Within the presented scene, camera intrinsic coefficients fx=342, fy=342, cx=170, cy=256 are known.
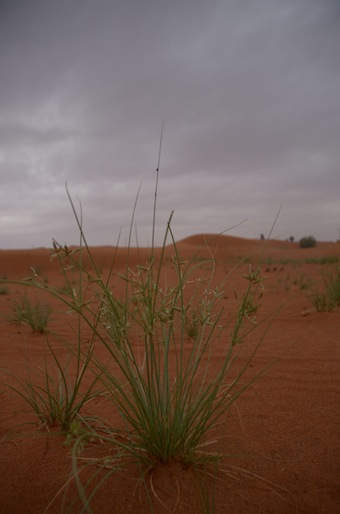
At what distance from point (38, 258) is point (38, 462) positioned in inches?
682

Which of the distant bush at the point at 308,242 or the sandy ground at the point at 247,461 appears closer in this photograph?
the sandy ground at the point at 247,461

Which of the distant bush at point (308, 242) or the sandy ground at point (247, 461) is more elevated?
the distant bush at point (308, 242)

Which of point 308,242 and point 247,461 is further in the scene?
point 308,242

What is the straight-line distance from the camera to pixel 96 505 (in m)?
1.27

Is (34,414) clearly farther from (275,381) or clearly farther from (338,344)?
(338,344)

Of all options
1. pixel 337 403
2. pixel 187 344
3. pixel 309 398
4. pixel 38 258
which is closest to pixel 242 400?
pixel 309 398

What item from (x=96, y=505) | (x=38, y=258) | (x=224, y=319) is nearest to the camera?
(x=96, y=505)

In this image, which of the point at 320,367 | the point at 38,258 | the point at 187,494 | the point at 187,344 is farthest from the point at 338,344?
the point at 38,258

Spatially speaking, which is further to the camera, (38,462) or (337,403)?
(337,403)

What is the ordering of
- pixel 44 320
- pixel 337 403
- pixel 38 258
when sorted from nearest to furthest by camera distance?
pixel 337 403
pixel 44 320
pixel 38 258

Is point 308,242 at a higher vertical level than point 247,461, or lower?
higher

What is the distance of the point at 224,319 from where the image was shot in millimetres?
4832

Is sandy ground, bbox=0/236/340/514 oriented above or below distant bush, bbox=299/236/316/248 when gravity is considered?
below

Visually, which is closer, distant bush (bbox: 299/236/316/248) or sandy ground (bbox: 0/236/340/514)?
sandy ground (bbox: 0/236/340/514)
